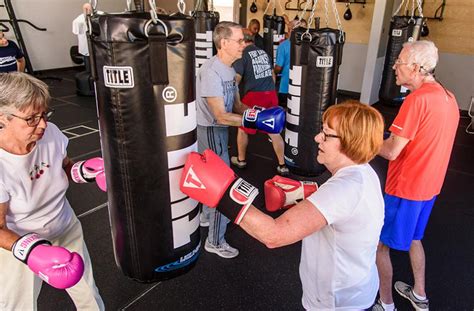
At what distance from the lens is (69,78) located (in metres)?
7.90

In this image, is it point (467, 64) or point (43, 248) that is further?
point (467, 64)

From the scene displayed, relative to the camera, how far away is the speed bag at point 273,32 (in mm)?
5820

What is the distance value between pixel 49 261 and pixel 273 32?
17.6 feet

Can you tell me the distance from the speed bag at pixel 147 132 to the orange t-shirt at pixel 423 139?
1068 mm

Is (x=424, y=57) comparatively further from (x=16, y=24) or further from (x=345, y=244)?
(x=16, y=24)

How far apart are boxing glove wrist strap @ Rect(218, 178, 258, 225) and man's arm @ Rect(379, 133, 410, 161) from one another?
94cm

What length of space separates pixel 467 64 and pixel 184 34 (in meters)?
6.63

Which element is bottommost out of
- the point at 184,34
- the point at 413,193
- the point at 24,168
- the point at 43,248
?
the point at 413,193

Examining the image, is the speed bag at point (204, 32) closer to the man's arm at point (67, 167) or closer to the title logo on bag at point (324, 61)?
the title logo on bag at point (324, 61)

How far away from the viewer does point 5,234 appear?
1204 millimetres

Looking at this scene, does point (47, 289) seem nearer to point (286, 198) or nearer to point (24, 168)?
point (24, 168)

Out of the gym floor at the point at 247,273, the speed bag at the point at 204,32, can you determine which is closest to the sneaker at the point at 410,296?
the gym floor at the point at 247,273

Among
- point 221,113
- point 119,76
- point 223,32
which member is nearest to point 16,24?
point 223,32

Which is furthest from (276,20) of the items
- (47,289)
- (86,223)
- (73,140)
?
(47,289)
